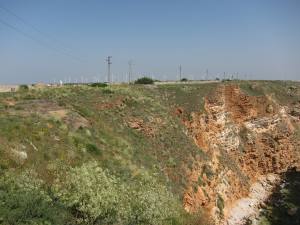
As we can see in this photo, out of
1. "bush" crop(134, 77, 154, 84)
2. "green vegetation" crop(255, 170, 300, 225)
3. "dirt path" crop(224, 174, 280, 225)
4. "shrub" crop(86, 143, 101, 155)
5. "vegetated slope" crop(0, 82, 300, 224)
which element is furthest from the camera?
"bush" crop(134, 77, 154, 84)

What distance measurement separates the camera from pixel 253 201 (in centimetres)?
5994

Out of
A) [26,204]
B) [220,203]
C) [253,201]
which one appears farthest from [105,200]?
[253,201]

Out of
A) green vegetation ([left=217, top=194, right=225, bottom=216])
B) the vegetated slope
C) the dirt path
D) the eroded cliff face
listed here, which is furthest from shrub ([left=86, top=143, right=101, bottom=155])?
the dirt path

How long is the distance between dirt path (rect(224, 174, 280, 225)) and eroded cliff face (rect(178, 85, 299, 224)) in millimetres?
855

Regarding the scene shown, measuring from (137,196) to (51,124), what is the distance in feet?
39.8

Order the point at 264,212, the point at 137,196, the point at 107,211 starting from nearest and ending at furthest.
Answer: the point at 107,211, the point at 137,196, the point at 264,212

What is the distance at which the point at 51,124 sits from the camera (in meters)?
34.5

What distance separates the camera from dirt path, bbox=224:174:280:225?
172 ft

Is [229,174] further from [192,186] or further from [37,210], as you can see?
[37,210]

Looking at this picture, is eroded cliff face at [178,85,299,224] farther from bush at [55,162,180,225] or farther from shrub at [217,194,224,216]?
bush at [55,162,180,225]

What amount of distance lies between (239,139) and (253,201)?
1342 cm

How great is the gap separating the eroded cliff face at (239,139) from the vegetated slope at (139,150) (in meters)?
0.18

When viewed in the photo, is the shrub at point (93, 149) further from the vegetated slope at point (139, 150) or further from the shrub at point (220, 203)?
the shrub at point (220, 203)

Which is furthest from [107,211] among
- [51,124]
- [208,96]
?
[208,96]
